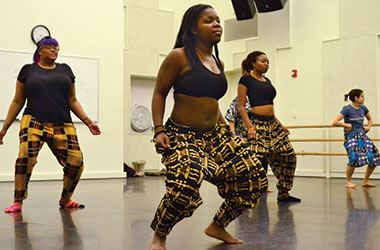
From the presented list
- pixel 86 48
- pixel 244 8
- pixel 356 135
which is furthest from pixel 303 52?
pixel 86 48

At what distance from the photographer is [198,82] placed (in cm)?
266

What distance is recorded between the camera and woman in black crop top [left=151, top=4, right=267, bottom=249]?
2596 millimetres

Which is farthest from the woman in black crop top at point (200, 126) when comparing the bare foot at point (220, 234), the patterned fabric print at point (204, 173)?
the bare foot at point (220, 234)

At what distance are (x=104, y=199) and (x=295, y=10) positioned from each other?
20.3 ft

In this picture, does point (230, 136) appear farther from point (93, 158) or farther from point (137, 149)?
point (137, 149)

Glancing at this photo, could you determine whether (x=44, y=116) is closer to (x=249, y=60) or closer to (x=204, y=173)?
(x=249, y=60)

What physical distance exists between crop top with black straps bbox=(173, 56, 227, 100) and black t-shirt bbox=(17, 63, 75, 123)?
1.82m

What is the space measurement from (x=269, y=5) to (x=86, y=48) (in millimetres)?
3251

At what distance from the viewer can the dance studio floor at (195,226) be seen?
282cm

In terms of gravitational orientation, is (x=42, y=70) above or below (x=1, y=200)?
above

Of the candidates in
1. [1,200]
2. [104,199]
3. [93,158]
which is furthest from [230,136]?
[93,158]

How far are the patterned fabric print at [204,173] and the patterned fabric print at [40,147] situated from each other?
70.1 inches

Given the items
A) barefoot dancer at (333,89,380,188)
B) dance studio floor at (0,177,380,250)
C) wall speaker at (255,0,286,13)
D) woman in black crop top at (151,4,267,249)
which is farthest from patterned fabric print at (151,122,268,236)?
wall speaker at (255,0,286,13)

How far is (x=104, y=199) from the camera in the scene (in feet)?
17.8
